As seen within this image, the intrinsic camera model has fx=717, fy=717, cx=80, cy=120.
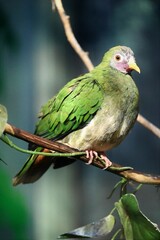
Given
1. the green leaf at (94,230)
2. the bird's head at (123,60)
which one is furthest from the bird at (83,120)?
the green leaf at (94,230)

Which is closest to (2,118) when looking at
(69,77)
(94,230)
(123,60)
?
(94,230)

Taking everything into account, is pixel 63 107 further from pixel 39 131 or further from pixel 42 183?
pixel 42 183

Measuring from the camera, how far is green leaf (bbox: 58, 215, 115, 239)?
1031 millimetres

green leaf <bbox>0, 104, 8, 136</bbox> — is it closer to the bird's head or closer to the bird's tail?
the bird's tail

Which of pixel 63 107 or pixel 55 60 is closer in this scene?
pixel 63 107

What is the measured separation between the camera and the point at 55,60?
2830mm

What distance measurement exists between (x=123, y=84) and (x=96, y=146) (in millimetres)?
178

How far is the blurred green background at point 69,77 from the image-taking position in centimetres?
268

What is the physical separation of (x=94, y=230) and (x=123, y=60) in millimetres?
707

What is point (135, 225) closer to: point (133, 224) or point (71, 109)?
point (133, 224)

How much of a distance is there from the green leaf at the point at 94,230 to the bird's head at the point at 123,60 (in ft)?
2.16

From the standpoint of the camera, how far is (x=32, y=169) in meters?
1.59

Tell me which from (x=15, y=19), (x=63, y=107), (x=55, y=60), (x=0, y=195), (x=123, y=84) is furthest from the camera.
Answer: (x=55, y=60)


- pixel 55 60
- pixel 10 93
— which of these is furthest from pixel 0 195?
pixel 55 60
